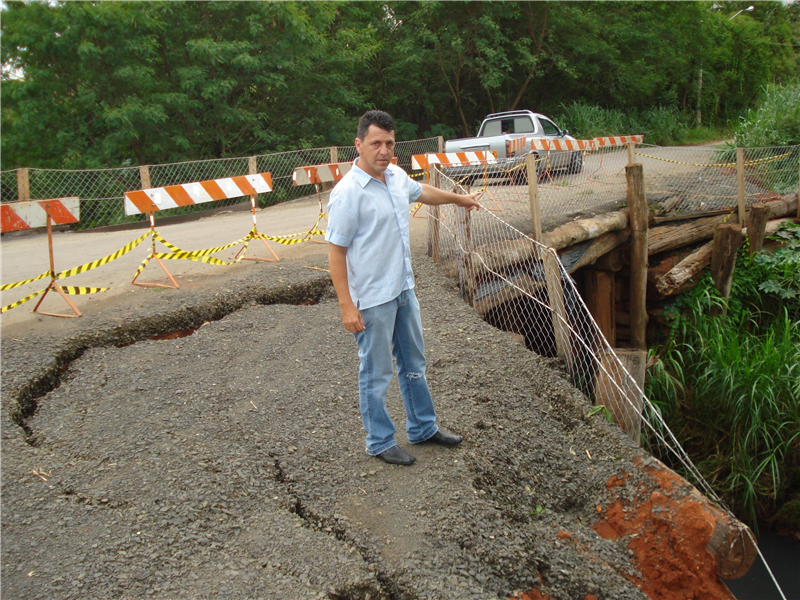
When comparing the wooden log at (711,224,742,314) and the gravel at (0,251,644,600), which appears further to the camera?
the wooden log at (711,224,742,314)

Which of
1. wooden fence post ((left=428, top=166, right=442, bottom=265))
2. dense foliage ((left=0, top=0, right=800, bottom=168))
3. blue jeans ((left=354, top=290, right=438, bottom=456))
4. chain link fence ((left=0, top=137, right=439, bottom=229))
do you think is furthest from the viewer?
dense foliage ((left=0, top=0, right=800, bottom=168))

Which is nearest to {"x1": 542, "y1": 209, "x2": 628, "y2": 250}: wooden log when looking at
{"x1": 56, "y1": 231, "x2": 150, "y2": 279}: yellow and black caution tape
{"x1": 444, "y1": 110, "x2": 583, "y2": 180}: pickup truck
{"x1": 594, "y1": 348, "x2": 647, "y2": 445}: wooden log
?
{"x1": 594, "y1": 348, "x2": 647, "y2": 445}: wooden log

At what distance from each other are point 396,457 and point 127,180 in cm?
1317

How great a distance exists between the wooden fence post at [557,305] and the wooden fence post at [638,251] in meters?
3.01

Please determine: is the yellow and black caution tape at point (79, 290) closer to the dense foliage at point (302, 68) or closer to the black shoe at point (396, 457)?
the black shoe at point (396, 457)

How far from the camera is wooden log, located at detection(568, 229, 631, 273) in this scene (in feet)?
25.9

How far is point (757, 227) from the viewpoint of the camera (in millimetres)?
8664

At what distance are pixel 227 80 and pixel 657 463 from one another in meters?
15.6

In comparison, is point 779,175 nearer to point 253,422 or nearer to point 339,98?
point 253,422

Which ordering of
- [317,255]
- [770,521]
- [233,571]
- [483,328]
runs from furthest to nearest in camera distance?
[317,255]
[770,521]
[483,328]
[233,571]

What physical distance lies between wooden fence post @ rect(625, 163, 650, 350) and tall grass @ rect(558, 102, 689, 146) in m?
17.0

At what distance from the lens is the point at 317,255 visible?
8.66m

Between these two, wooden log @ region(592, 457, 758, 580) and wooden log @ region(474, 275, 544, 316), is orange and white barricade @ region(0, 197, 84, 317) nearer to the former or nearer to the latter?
wooden log @ region(474, 275, 544, 316)

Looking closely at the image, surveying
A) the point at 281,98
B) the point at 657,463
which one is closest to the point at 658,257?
the point at 657,463
